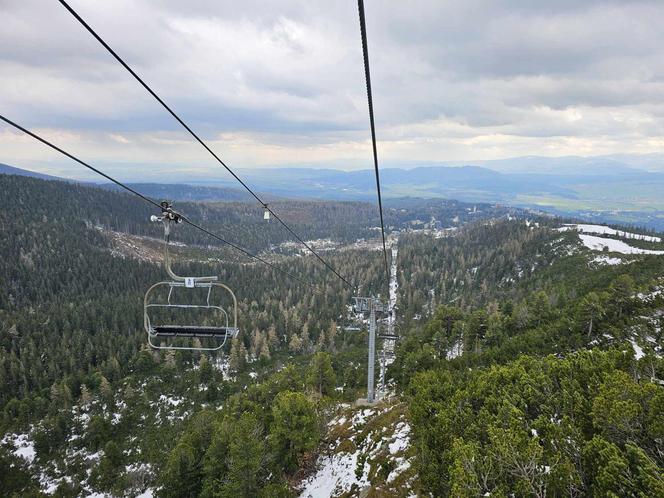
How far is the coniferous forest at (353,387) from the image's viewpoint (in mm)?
12836

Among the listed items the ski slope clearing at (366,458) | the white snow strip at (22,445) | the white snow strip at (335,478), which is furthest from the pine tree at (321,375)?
the white snow strip at (22,445)

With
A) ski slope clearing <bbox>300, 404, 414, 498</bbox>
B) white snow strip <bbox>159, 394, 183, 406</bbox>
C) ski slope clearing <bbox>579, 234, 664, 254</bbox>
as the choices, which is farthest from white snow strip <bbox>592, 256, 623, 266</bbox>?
white snow strip <bbox>159, 394, 183, 406</bbox>

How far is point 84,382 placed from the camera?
224 ft

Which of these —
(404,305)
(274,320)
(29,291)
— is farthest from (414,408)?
(29,291)

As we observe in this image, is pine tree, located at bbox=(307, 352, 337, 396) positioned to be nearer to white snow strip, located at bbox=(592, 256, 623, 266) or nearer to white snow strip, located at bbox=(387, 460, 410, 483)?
white snow strip, located at bbox=(387, 460, 410, 483)

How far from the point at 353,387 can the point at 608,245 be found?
292 feet

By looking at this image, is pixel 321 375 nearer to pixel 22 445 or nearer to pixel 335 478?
pixel 335 478

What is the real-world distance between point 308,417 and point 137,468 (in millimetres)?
33068

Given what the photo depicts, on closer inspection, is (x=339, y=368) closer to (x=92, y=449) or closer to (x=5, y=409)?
(x=92, y=449)

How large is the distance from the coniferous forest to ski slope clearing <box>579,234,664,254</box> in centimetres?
340

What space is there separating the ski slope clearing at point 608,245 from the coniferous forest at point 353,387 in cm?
340

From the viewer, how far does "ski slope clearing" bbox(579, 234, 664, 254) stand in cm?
9325

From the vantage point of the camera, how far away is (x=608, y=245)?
100875mm

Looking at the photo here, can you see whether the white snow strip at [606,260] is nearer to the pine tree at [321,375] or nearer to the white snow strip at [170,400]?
the pine tree at [321,375]
